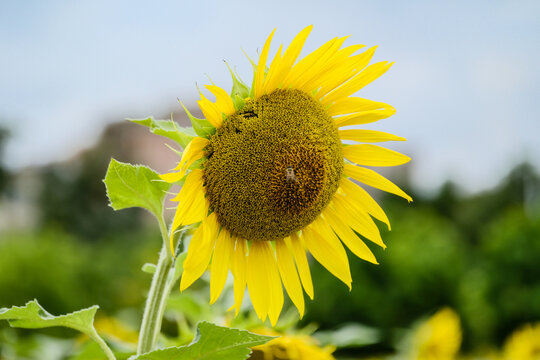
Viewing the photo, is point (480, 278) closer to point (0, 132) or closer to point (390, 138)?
point (390, 138)

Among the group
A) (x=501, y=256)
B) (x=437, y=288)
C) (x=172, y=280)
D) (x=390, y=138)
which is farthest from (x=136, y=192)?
(x=501, y=256)

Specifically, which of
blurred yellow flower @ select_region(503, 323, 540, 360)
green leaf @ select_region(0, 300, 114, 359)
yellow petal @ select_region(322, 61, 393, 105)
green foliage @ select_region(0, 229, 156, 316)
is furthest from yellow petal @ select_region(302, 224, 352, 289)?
green foliage @ select_region(0, 229, 156, 316)

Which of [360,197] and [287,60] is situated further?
[360,197]

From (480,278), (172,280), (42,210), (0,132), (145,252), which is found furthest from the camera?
(42,210)

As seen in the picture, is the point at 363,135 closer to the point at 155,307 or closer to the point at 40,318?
the point at 155,307

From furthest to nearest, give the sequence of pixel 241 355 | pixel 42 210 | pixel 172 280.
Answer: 1. pixel 42 210
2. pixel 172 280
3. pixel 241 355

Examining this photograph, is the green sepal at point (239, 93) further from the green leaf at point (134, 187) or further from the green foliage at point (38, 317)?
the green foliage at point (38, 317)

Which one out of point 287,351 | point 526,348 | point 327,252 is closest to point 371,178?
point 327,252

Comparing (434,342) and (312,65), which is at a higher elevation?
(312,65)
